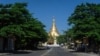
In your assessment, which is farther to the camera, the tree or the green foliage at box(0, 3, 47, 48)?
the tree

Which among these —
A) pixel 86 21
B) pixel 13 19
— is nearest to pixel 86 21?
pixel 86 21

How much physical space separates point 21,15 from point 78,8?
12681mm

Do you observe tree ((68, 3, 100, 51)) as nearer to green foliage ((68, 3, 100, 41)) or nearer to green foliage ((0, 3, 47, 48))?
green foliage ((68, 3, 100, 41))

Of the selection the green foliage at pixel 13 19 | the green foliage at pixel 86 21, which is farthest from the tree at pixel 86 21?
the green foliage at pixel 13 19

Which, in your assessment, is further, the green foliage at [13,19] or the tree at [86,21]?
the tree at [86,21]

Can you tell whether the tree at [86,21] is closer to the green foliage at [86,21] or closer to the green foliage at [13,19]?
the green foliage at [86,21]

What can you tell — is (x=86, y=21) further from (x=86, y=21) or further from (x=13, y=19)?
(x=13, y=19)

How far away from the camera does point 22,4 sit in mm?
64812

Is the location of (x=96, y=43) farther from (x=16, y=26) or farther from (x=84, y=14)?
(x=16, y=26)

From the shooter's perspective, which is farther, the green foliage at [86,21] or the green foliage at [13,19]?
the green foliage at [86,21]

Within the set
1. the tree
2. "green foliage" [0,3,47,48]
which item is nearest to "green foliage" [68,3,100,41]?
the tree

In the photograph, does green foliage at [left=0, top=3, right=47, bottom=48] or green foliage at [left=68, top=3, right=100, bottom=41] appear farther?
green foliage at [left=68, top=3, right=100, bottom=41]

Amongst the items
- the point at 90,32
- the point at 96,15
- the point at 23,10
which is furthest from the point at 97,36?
the point at 23,10

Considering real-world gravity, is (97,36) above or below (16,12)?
below
